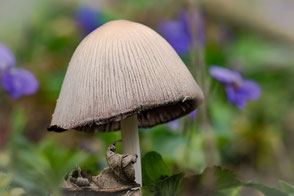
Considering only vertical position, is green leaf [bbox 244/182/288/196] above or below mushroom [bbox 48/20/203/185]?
below

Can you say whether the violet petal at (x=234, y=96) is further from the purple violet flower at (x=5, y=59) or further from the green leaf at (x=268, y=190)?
the purple violet flower at (x=5, y=59)

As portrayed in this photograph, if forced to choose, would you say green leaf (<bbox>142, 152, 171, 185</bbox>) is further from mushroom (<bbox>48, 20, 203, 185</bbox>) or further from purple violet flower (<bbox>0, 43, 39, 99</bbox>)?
purple violet flower (<bbox>0, 43, 39, 99</bbox>)

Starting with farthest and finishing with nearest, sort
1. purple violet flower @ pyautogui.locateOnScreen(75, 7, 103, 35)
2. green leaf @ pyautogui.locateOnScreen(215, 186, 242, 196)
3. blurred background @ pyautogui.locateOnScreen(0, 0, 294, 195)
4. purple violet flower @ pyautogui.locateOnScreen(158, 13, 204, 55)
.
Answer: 1. purple violet flower @ pyautogui.locateOnScreen(75, 7, 103, 35)
2. purple violet flower @ pyautogui.locateOnScreen(158, 13, 204, 55)
3. blurred background @ pyautogui.locateOnScreen(0, 0, 294, 195)
4. green leaf @ pyautogui.locateOnScreen(215, 186, 242, 196)

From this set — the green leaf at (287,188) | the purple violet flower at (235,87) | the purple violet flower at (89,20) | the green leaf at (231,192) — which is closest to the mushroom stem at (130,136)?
the green leaf at (231,192)

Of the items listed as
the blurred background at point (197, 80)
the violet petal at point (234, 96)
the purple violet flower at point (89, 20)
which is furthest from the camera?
the purple violet flower at point (89, 20)

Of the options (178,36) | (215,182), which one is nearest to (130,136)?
(215,182)

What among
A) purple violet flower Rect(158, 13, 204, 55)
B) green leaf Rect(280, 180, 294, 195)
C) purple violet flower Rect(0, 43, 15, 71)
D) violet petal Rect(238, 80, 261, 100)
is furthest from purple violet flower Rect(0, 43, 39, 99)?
green leaf Rect(280, 180, 294, 195)

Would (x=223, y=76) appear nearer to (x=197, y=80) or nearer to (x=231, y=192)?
(x=197, y=80)
